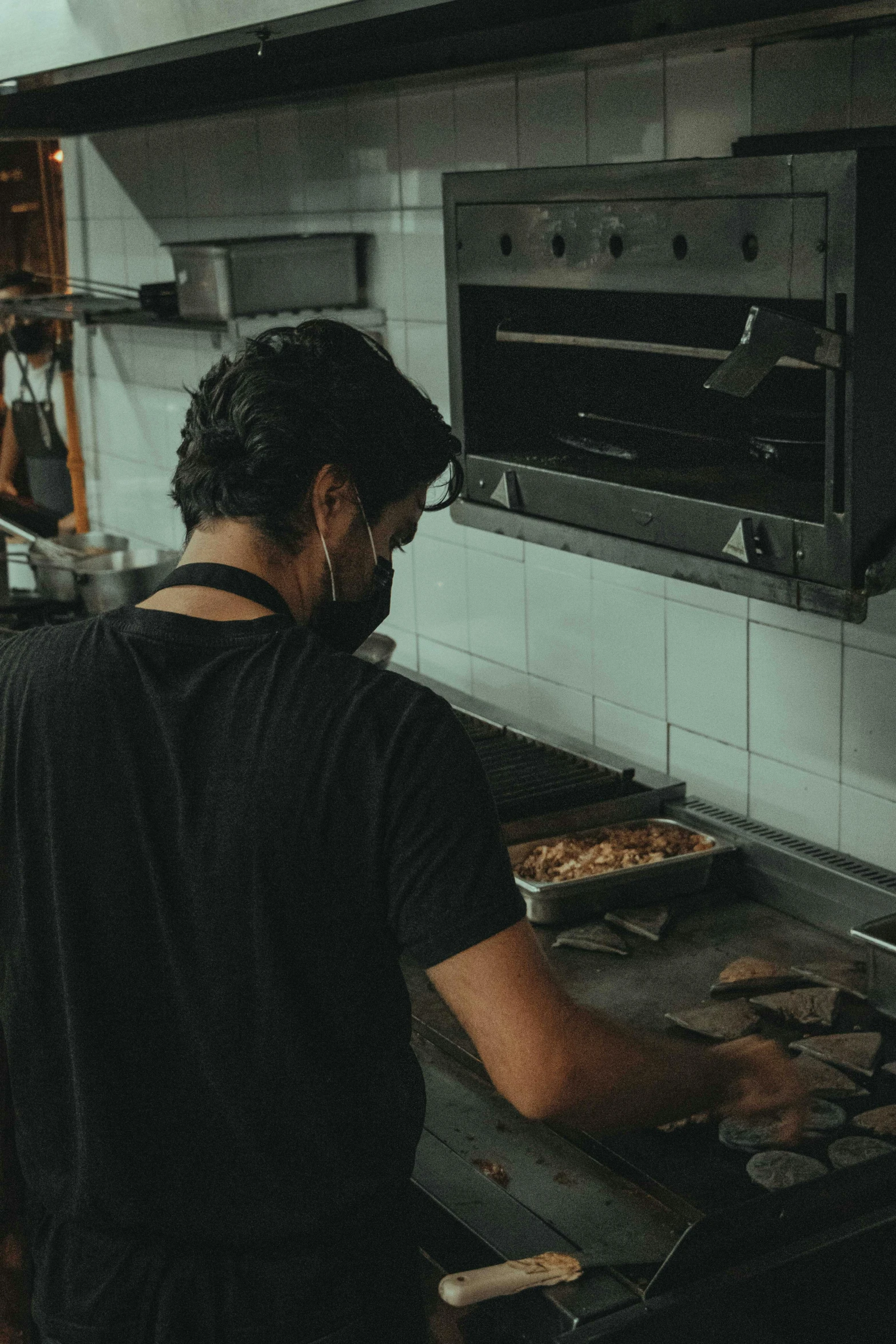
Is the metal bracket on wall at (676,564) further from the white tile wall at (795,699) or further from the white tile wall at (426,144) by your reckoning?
the white tile wall at (426,144)

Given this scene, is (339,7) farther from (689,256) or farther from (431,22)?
(689,256)

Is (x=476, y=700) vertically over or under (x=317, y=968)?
under

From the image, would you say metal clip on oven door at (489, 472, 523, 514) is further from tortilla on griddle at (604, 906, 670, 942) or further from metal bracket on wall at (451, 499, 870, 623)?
tortilla on griddle at (604, 906, 670, 942)

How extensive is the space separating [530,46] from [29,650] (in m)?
1.44

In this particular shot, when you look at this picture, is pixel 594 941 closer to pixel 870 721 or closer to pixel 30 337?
pixel 870 721

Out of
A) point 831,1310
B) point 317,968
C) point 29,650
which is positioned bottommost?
point 831,1310

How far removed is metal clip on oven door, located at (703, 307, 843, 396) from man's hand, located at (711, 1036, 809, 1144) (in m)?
0.64

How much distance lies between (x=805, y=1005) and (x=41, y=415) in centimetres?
344

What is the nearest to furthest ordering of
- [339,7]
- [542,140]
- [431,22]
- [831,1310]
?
[831,1310]
[339,7]
[431,22]
[542,140]

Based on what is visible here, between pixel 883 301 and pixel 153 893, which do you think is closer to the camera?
pixel 153 893

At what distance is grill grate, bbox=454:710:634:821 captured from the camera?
2242mm

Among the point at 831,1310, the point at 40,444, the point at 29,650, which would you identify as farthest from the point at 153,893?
the point at 40,444

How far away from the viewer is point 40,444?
14.8 feet

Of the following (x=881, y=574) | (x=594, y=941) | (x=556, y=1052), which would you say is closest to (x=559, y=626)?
(x=594, y=941)
